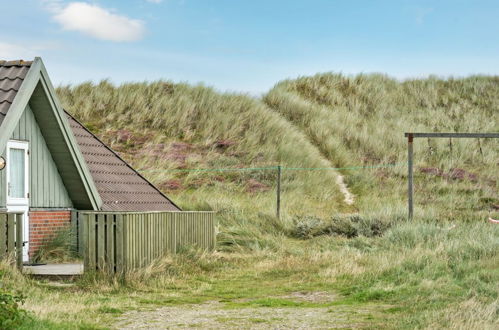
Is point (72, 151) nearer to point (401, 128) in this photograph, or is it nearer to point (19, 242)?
point (19, 242)

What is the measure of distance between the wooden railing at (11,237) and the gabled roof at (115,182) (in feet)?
11.8

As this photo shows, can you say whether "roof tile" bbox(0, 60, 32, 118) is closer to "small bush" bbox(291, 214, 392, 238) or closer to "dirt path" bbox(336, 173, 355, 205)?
"small bush" bbox(291, 214, 392, 238)

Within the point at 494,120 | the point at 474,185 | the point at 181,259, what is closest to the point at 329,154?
the point at 474,185

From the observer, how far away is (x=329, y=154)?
37.6 meters

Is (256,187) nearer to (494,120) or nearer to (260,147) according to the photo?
(260,147)

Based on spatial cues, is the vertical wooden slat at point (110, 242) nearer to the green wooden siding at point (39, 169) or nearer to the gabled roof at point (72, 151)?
the gabled roof at point (72, 151)

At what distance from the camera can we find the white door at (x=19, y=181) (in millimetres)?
15820

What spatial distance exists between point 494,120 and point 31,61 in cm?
3695

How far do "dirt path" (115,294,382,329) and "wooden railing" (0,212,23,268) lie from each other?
3910 millimetres

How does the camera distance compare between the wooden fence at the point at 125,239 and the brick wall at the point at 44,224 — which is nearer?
the wooden fence at the point at 125,239

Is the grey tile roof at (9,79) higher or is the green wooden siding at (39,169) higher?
the grey tile roof at (9,79)

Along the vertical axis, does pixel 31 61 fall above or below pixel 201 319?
above

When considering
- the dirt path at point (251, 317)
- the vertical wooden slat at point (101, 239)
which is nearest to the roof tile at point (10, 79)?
the vertical wooden slat at point (101, 239)

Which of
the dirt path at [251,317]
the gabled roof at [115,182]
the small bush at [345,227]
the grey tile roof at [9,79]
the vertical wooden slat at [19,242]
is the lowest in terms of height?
the dirt path at [251,317]
